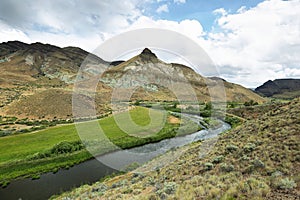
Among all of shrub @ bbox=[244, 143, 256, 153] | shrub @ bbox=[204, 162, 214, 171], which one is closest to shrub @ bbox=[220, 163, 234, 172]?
shrub @ bbox=[204, 162, 214, 171]

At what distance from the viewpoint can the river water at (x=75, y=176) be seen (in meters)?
21.9

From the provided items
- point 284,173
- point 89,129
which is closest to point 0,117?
point 89,129

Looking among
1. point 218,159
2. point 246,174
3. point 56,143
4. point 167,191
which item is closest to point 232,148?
point 218,159

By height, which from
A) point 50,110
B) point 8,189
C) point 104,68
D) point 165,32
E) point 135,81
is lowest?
point 8,189

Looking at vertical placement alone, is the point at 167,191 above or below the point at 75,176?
above

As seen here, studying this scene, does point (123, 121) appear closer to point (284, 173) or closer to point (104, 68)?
point (284, 173)

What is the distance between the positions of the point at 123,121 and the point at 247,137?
1785 inches

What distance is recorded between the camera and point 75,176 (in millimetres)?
26016

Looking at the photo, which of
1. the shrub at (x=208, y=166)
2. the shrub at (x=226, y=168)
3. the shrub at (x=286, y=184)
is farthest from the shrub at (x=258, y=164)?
the shrub at (x=208, y=166)

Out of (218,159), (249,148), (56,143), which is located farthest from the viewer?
(56,143)

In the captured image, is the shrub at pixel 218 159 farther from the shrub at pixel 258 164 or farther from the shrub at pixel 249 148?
the shrub at pixel 258 164

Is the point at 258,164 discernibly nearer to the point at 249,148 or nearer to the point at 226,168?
the point at 226,168

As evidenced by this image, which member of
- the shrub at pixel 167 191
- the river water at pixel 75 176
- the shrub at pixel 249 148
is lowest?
the river water at pixel 75 176

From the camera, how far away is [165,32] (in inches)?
864
